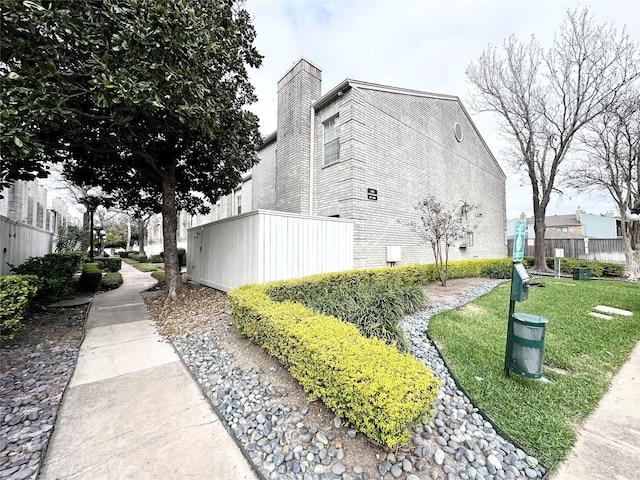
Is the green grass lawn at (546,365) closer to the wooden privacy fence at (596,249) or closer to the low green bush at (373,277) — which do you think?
the low green bush at (373,277)

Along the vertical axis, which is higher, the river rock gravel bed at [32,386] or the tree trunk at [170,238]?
the tree trunk at [170,238]

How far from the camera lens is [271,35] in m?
6.81

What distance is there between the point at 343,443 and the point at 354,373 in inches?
23.0

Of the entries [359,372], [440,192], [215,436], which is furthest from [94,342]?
[440,192]

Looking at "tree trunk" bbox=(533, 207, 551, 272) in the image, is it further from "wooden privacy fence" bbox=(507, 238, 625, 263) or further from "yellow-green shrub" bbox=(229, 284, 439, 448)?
"yellow-green shrub" bbox=(229, 284, 439, 448)

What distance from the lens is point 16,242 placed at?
23.9ft

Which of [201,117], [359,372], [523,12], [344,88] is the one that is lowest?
[359,372]

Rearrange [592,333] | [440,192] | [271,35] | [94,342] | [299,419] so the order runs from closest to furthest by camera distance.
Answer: [299,419] → [94,342] → [592,333] → [271,35] → [440,192]

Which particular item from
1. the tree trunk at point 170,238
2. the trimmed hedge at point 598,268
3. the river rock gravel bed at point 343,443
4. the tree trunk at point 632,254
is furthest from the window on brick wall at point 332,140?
the tree trunk at point 632,254

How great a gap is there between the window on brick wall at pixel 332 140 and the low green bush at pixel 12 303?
7.35m

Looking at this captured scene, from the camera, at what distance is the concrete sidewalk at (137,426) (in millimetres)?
1876

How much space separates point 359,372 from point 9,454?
2822 millimetres

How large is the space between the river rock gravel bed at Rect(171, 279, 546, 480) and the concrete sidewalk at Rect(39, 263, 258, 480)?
0.19m

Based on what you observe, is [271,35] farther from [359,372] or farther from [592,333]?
[592,333]
